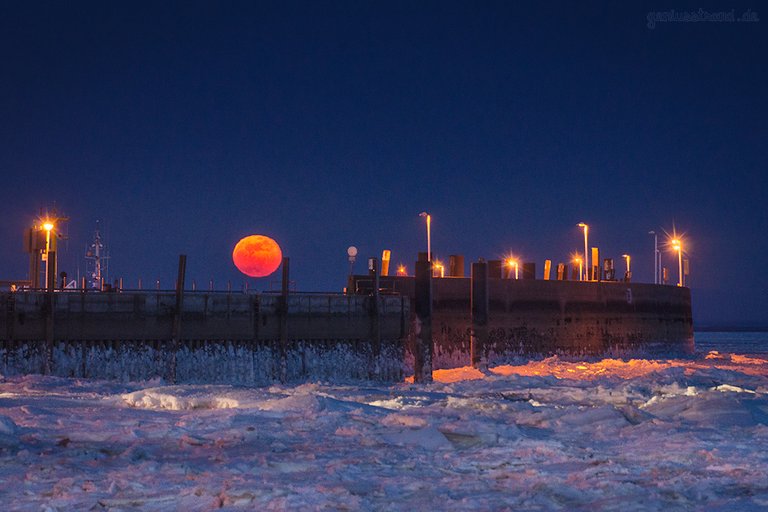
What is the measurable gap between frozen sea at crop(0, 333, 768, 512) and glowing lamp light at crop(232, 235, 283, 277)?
1519 cm

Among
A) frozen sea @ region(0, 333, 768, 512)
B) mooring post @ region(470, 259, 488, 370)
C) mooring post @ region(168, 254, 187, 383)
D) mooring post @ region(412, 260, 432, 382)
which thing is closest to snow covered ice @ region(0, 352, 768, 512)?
frozen sea @ region(0, 333, 768, 512)

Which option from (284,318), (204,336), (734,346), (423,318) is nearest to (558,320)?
(423,318)

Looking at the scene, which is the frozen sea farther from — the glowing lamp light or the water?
the water

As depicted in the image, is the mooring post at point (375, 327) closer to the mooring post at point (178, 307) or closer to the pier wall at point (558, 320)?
the pier wall at point (558, 320)

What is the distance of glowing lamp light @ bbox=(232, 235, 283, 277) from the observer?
113 ft

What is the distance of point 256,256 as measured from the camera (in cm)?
3441

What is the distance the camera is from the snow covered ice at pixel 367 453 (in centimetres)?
923

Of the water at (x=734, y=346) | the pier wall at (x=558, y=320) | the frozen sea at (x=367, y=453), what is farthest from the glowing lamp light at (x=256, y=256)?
the water at (x=734, y=346)

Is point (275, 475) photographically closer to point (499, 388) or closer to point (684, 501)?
point (684, 501)

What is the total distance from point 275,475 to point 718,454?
6.50m

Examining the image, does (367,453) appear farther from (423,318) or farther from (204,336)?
(423,318)

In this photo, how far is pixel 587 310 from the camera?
35.6 metres

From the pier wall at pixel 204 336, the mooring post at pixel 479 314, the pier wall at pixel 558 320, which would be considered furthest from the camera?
the pier wall at pixel 558 320

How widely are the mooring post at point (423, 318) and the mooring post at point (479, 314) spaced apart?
2.75 meters
